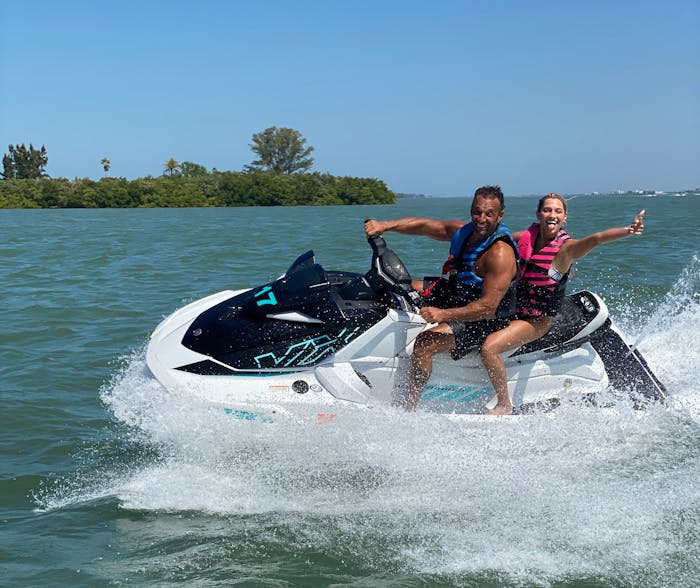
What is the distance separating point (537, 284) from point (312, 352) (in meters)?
1.27

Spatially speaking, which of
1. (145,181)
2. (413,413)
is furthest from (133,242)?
(145,181)

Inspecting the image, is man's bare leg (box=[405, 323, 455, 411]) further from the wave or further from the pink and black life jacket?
the pink and black life jacket

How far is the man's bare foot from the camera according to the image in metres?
4.16

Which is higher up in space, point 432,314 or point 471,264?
point 471,264

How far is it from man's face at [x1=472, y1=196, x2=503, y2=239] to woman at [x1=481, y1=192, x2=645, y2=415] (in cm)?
35

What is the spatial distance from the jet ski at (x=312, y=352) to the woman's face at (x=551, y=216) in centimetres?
74

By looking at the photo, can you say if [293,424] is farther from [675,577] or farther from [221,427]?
[675,577]

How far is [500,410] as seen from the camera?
4.16 meters

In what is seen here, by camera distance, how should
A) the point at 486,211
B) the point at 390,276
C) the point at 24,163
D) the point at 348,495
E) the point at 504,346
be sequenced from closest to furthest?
the point at 486,211 → the point at 348,495 → the point at 390,276 → the point at 504,346 → the point at 24,163

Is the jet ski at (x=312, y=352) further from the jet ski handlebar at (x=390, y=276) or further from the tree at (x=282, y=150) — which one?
the tree at (x=282, y=150)

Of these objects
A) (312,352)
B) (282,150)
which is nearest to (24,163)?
(282,150)

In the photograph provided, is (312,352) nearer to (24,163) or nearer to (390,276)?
(390,276)

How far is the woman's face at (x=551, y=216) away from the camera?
13.1 feet

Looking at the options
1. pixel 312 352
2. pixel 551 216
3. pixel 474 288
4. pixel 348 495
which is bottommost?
pixel 348 495
